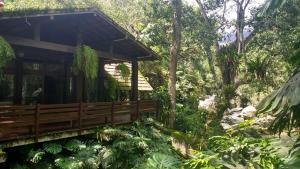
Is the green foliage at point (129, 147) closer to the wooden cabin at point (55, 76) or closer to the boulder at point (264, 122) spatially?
the wooden cabin at point (55, 76)

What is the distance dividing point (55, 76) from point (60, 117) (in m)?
4.35

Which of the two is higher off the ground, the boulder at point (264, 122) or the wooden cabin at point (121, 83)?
the wooden cabin at point (121, 83)

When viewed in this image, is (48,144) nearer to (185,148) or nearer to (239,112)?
(185,148)

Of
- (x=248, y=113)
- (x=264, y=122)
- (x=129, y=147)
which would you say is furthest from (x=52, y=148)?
(x=248, y=113)

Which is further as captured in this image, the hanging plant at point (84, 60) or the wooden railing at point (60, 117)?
the hanging plant at point (84, 60)

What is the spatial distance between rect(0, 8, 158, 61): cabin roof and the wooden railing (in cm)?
251

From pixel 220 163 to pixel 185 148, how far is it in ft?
40.7

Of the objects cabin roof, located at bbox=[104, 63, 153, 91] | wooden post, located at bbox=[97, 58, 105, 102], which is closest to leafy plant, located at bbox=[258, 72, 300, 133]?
wooden post, located at bbox=[97, 58, 105, 102]

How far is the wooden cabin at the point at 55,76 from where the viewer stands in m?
10.5

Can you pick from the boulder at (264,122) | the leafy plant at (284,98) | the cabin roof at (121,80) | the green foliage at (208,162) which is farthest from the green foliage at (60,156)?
the leafy plant at (284,98)

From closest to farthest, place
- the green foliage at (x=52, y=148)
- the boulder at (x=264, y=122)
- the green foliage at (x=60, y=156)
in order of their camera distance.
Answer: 1. the boulder at (x=264, y=122)
2. the green foliage at (x=60, y=156)
3. the green foliage at (x=52, y=148)

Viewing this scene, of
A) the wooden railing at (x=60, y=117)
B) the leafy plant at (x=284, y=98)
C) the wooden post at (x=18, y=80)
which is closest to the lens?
the leafy plant at (x=284, y=98)

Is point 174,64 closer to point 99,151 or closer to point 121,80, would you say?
point 121,80

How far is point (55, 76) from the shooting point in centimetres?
1536
